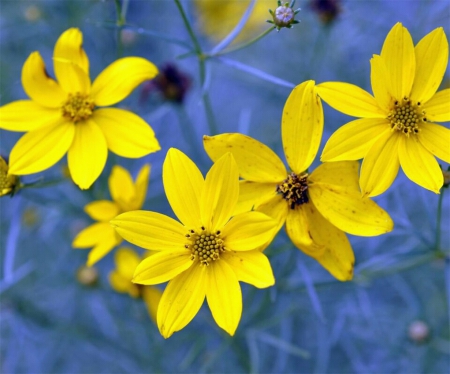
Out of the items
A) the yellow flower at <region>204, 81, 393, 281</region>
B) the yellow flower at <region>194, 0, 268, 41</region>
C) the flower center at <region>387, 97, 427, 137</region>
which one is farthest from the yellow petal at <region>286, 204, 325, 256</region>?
the yellow flower at <region>194, 0, 268, 41</region>

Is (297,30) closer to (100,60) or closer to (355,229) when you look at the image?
(100,60)

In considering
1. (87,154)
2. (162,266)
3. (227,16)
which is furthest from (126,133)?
(227,16)

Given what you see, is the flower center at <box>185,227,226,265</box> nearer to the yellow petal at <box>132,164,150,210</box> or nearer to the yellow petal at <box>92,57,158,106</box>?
the yellow petal at <box>132,164,150,210</box>

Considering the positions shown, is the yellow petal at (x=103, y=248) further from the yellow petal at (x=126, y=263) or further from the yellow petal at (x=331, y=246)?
the yellow petal at (x=331, y=246)

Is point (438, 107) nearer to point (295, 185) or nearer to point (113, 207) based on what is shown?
point (295, 185)

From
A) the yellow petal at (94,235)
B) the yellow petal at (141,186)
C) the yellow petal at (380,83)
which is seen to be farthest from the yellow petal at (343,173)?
the yellow petal at (94,235)

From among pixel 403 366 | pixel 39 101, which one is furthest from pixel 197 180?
pixel 403 366
